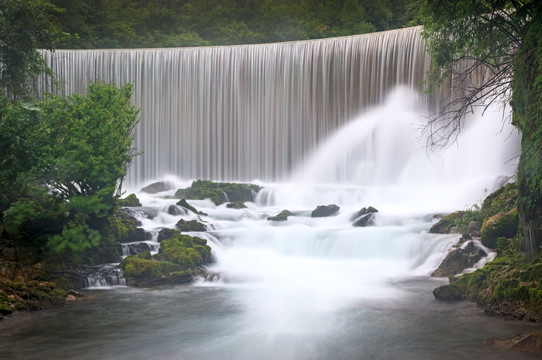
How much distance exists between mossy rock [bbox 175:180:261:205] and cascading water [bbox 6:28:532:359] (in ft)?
1.70

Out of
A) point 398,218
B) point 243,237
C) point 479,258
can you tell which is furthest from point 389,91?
point 479,258

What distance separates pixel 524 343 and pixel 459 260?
17.0 feet

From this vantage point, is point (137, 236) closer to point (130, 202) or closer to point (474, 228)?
point (130, 202)

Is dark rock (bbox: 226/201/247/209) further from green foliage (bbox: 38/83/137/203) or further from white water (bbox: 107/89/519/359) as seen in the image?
green foliage (bbox: 38/83/137/203)

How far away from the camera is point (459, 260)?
1296 cm

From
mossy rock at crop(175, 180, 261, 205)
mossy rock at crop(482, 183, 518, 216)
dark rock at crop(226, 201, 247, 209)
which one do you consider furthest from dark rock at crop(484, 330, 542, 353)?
mossy rock at crop(175, 180, 261, 205)

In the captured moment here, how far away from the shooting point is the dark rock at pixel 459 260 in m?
12.7

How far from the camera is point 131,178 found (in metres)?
31.2

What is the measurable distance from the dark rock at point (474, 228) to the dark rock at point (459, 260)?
1.53m

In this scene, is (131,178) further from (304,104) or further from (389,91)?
(389,91)

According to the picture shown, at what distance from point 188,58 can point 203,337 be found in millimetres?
23327

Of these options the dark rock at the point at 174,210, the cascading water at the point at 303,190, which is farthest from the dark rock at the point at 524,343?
the dark rock at the point at 174,210

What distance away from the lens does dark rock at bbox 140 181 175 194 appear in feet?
88.4

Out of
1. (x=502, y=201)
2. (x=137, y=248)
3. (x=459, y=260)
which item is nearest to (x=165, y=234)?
(x=137, y=248)
